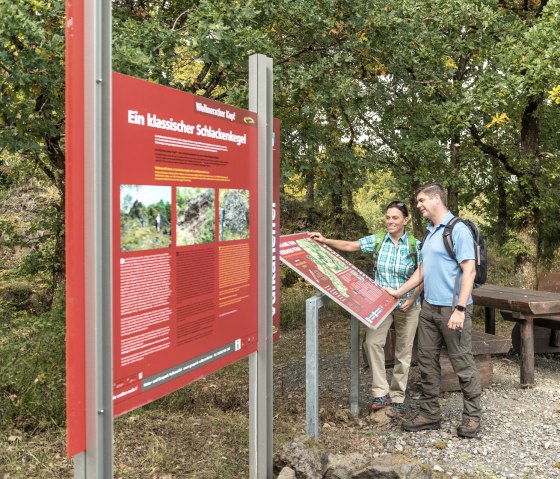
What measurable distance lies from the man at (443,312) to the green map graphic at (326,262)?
0.72 meters

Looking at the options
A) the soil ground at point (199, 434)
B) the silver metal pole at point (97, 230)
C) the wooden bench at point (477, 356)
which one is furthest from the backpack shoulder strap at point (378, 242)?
the silver metal pole at point (97, 230)

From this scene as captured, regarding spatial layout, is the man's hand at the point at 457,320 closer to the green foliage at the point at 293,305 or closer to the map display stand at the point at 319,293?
the map display stand at the point at 319,293

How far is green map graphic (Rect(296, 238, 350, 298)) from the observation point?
481 centimetres

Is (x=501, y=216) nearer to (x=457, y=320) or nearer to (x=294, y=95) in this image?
(x=294, y=95)

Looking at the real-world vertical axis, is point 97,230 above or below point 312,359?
above

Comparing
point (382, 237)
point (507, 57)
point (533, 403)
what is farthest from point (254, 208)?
point (507, 57)

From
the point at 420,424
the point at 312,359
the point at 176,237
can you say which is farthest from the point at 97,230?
the point at 420,424

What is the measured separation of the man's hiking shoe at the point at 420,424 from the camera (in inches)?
204

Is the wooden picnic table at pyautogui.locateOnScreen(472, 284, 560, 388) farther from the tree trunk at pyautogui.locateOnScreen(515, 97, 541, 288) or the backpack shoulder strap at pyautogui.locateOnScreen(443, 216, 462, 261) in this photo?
the tree trunk at pyautogui.locateOnScreen(515, 97, 541, 288)

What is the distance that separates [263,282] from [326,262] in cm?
133

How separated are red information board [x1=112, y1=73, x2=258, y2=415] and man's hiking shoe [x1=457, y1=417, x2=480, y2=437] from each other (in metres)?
2.37

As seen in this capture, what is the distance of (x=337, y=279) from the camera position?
4898mm

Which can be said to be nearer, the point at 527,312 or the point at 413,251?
the point at 413,251

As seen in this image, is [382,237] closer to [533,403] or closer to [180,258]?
[533,403]
